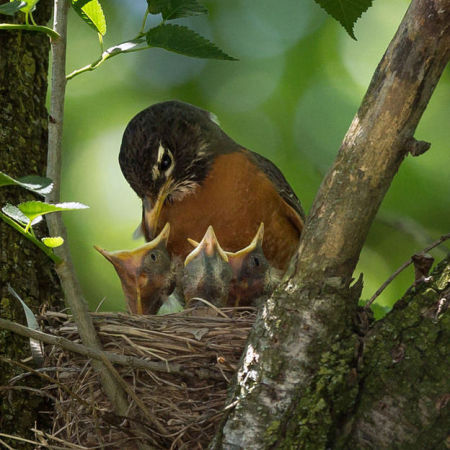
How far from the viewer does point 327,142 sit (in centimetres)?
579

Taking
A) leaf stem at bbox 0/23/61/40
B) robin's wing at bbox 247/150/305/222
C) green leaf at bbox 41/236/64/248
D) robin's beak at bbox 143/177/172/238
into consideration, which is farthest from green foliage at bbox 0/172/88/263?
robin's wing at bbox 247/150/305/222

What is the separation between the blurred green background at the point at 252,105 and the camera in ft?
17.5

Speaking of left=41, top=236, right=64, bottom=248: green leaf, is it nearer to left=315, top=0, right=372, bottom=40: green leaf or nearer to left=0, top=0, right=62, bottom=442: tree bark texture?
left=0, top=0, right=62, bottom=442: tree bark texture

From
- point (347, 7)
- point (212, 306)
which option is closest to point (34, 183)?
point (347, 7)

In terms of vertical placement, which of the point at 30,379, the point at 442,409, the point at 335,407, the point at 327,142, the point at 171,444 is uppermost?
the point at 327,142

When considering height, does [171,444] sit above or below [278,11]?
below

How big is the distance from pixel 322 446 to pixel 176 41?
1.29 m

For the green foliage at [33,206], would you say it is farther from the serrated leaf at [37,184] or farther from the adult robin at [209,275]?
the adult robin at [209,275]

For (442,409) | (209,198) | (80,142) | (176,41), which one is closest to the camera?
(442,409)

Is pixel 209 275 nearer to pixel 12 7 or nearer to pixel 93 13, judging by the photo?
pixel 93 13

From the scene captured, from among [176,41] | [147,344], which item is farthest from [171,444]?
[176,41]

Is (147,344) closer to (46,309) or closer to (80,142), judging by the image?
(46,309)

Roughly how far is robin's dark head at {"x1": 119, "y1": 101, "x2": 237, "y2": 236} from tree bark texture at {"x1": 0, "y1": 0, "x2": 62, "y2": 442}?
782 mm

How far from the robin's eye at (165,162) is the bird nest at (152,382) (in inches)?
55.8
